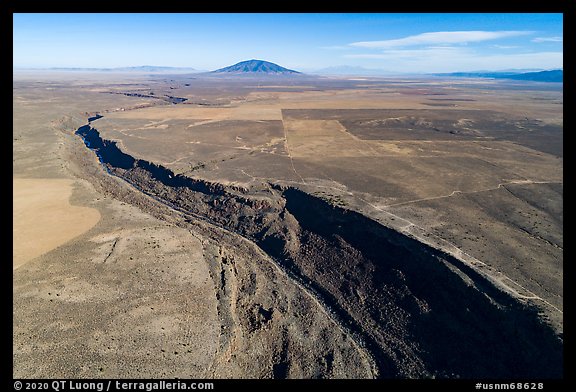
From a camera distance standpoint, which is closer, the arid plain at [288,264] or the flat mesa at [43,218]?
the arid plain at [288,264]

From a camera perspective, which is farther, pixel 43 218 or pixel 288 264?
pixel 43 218

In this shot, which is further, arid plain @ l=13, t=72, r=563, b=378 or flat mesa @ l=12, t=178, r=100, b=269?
flat mesa @ l=12, t=178, r=100, b=269

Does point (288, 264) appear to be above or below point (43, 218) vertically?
below
